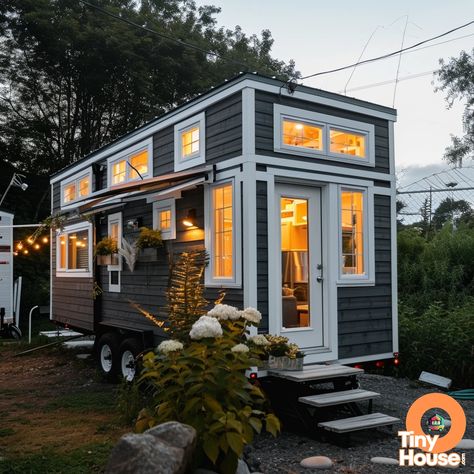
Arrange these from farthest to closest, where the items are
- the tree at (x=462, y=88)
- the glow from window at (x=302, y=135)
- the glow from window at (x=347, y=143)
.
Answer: the tree at (x=462, y=88), the glow from window at (x=347, y=143), the glow from window at (x=302, y=135)

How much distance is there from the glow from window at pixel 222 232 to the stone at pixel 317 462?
1.90m

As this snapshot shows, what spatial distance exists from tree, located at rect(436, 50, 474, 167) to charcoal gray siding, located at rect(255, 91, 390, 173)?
1109cm

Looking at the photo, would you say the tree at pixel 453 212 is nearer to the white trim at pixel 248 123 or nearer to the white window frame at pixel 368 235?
the white window frame at pixel 368 235

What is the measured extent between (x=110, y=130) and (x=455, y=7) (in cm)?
1533

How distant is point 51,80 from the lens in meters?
19.9

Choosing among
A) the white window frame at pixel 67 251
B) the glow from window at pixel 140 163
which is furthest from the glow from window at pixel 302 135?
the white window frame at pixel 67 251

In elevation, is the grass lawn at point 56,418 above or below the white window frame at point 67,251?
below

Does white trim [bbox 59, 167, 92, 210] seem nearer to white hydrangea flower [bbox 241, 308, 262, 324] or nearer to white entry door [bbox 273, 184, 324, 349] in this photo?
white entry door [bbox 273, 184, 324, 349]

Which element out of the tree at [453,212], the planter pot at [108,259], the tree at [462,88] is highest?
the tree at [462,88]

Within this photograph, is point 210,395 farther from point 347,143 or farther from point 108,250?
point 108,250

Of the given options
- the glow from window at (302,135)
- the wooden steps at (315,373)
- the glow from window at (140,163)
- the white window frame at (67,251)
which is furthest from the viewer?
the white window frame at (67,251)

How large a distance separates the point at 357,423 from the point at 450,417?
4.35ft

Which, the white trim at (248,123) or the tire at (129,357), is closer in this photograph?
the white trim at (248,123)

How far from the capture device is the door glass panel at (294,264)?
639 centimetres
